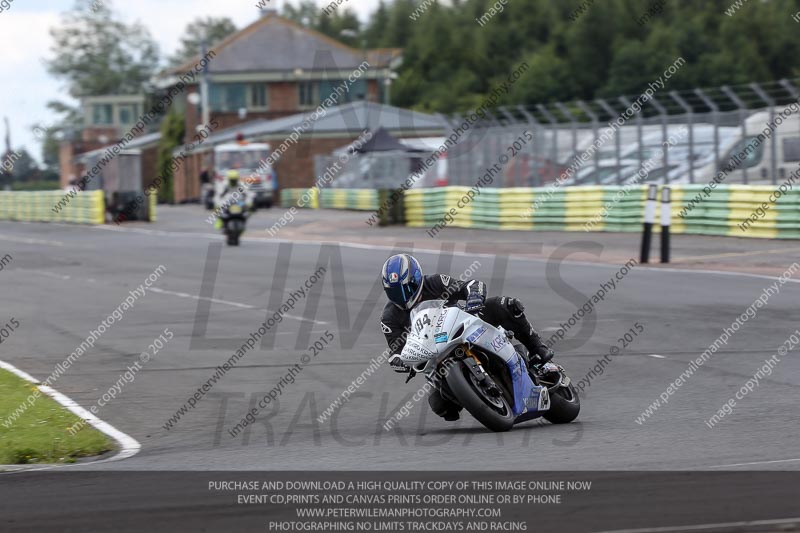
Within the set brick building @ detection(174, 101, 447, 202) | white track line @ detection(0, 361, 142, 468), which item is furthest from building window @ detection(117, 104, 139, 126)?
white track line @ detection(0, 361, 142, 468)

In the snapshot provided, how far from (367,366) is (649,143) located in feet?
60.8

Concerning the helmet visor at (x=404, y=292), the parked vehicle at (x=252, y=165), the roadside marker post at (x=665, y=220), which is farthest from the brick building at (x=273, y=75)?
the helmet visor at (x=404, y=292)

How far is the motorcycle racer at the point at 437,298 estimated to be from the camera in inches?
335

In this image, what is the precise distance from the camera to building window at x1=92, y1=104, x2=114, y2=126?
110m

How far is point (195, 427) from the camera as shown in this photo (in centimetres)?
960

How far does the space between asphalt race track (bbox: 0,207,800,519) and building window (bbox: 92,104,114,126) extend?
8728 centimetres

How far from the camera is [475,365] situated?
838 centimetres

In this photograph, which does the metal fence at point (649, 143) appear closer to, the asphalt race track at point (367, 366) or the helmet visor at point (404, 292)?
the asphalt race track at point (367, 366)

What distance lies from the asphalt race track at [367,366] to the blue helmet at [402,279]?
3.11 ft

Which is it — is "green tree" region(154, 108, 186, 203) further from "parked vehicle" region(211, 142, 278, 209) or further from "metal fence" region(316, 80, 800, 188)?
"metal fence" region(316, 80, 800, 188)
